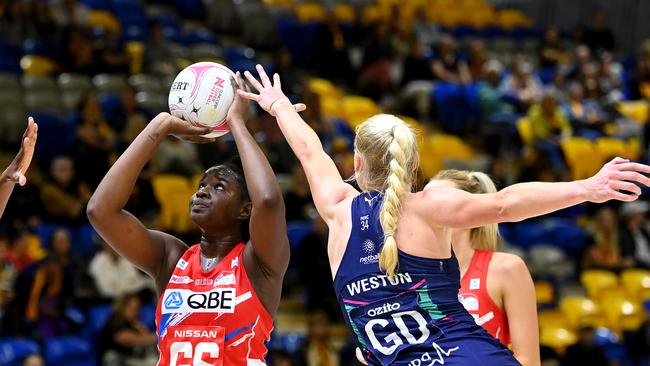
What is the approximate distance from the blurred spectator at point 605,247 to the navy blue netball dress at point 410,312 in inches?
378

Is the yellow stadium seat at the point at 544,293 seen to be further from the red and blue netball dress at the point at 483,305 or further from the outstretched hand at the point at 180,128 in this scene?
the outstretched hand at the point at 180,128

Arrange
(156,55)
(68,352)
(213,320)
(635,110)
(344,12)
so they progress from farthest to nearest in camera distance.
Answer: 1. (344,12)
2. (635,110)
3. (156,55)
4. (68,352)
5. (213,320)

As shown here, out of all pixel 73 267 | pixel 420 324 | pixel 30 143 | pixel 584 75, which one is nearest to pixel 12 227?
pixel 73 267

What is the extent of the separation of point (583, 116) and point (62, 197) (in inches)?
347

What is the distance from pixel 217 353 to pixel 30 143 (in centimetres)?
131

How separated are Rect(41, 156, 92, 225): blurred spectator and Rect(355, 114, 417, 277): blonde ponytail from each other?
23.3 ft

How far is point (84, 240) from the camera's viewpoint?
1070 centimetres

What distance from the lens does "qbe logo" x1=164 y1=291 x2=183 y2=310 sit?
169 inches

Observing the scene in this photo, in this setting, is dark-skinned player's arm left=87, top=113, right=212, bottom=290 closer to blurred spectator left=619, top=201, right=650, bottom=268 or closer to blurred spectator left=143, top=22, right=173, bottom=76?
blurred spectator left=143, top=22, right=173, bottom=76

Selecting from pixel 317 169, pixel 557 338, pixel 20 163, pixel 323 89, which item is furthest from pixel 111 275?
pixel 317 169

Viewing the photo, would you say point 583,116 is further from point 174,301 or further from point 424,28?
point 174,301

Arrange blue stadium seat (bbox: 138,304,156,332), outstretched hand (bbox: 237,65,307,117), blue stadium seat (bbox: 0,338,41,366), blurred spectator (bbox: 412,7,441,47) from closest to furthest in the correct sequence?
outstretched hand (bbox: 237,65,307,117), blue stadium seat (bbox: 0,338,41,366), blue stadium seat (bbox: 138,304,156,332), blurred spectator (bbox: 412,7,441,47)

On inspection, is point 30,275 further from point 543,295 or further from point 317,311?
point 543,295

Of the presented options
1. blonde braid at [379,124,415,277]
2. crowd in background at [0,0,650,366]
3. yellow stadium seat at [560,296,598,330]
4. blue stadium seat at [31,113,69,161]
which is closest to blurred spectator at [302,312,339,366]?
crowd in background at [0,0,650,366]
